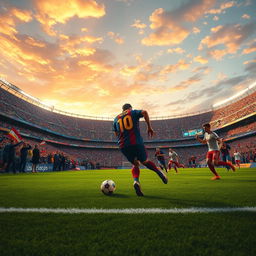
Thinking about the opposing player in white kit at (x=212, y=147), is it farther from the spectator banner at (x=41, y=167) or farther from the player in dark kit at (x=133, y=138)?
the spectator banner at (x=41, y=167)

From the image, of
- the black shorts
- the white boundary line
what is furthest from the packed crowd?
the white boundary line

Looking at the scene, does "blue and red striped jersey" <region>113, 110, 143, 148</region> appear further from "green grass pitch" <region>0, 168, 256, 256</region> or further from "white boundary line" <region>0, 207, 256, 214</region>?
"green grass pitch" <region>0, 168, 256, 256</region>

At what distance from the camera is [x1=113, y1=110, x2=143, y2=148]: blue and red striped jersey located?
4090 millimetres

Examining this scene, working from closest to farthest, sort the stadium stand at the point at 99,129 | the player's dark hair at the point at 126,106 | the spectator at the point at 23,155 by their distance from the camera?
the player's dark hair at the point at 126,106, the spectator at the point at 23,155, the stadium stand at the point at 99,129

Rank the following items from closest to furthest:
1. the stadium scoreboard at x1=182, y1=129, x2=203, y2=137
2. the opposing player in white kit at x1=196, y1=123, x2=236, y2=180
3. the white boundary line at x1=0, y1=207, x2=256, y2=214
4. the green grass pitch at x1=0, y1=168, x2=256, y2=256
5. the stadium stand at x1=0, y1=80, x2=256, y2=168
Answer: the green grass pitch at x1=0, y1=168, x2=256, y2=256
the white boundary line at x1=0, y1=207, x2=256, y2=214
the opposing player in white kit at x1=196, y1=123, x2=236, y2=180
the stadium stand at x1=0, y1=80, x2=256, y2=168
the stadium scoreboard at x1=182, y1=129, x2=203, y2=137

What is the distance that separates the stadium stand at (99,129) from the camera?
3991 centimetres

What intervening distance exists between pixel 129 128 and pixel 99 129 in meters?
58.3

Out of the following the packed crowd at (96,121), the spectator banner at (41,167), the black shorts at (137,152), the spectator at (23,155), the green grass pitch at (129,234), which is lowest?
the green grass pitch at (129,234)

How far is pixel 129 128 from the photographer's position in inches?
162

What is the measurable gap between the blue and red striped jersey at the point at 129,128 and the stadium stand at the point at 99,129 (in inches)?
1221

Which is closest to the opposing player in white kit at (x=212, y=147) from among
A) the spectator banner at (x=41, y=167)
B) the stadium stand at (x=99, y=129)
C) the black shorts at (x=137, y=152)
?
the black shorts at (x=137, y=152)

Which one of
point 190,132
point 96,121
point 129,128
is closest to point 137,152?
A: point 129,128

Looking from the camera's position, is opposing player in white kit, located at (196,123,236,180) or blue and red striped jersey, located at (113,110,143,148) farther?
opposing player in white kit, located at (196,123,236,180)

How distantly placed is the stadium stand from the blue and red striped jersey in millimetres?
31001
